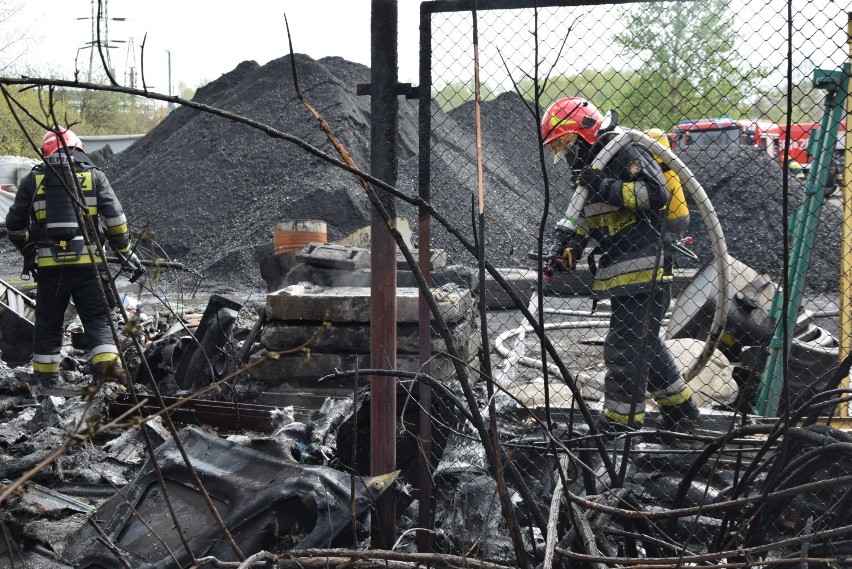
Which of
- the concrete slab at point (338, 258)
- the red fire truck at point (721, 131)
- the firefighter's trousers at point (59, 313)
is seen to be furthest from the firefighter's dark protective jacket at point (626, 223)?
the firefighter's trousers at point (59, 313)

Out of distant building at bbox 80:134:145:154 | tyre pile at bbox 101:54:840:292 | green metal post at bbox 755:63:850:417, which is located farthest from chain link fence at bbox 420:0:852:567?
distant building at bbox 80:134:145:154

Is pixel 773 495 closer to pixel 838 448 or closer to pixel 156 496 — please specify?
pixel 838 448

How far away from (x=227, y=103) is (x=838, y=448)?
2310cm

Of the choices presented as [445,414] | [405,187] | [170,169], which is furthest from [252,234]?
[445,414]

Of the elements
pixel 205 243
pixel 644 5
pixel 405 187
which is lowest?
pixel 205 243

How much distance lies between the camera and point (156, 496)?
9.33ft

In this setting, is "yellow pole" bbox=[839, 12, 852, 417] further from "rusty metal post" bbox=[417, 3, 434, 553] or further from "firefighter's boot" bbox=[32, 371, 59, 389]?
"firefighter's boot" bbox=[32, 371, 59, 389]

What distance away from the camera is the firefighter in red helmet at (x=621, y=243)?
405cm

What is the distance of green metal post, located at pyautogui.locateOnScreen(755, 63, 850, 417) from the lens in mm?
3570

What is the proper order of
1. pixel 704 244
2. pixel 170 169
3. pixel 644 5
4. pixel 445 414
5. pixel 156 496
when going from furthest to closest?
pixel 170 169 → pixel 704 244 → pixel 445 414 → pixel 644 5 → pixel 156 496

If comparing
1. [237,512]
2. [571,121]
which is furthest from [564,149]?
[237,512]

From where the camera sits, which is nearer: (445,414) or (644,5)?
(644,5)

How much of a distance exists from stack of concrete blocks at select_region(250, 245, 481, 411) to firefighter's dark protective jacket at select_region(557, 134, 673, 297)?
87 centimetres

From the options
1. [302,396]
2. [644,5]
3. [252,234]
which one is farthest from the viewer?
[252,234]
